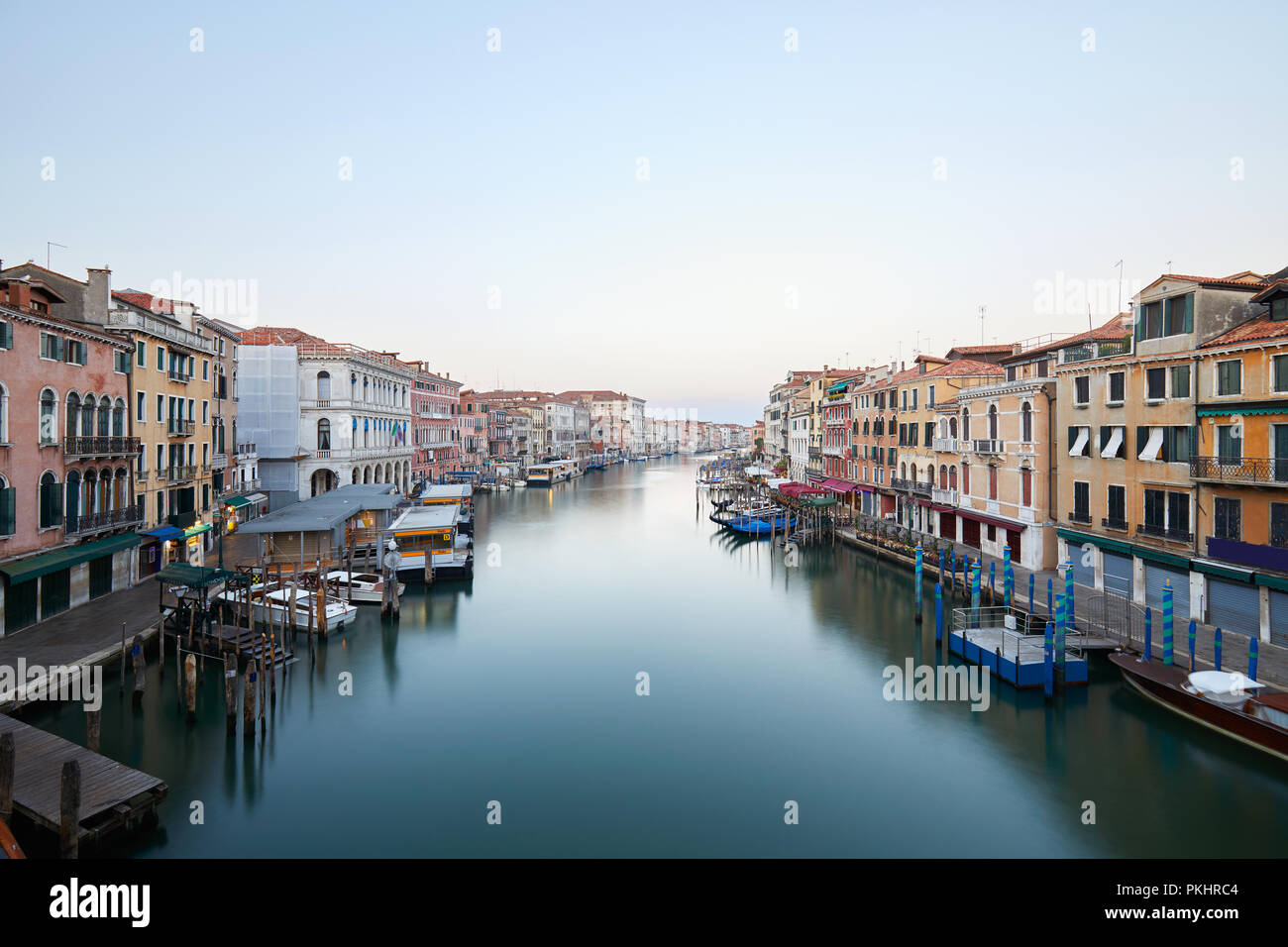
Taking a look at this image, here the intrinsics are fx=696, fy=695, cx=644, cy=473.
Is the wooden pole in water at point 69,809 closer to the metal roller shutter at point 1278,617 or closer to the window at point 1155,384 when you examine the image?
the metal roller shutter at point 1278,617

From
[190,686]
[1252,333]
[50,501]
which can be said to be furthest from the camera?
[50,501]

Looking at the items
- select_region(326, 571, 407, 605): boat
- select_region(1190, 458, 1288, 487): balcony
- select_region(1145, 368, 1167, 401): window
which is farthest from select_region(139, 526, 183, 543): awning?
select_region(1145, 368, 1167, 401): window

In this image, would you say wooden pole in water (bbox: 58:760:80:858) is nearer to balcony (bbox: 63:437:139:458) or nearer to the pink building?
balcony (bbox: 63:437:139:458)

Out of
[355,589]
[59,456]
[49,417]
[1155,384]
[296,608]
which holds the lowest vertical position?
[355,589]

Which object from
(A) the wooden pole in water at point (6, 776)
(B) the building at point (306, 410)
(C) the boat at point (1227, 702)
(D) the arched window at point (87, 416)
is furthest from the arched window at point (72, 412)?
(C) the boat at point (1227, 702)

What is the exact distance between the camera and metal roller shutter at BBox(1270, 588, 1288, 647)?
16.1 metres

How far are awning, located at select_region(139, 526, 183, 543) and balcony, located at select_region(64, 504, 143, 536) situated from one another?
979 mm

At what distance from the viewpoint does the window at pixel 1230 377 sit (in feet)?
56.2

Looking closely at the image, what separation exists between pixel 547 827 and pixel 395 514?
30.6 metres

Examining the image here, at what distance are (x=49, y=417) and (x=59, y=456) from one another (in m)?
1.06

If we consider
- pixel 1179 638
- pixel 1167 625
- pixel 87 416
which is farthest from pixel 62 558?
pixel 1179 638

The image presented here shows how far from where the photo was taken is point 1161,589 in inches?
729

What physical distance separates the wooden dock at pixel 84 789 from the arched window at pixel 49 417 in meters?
9.70

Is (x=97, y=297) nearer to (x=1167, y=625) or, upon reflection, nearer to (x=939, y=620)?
(x=939, y=620)
